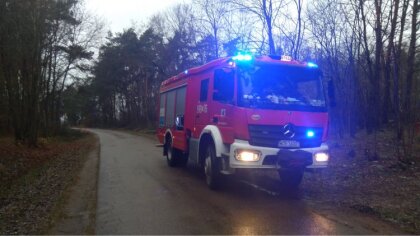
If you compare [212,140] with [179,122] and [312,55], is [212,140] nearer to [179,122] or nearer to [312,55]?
[179,122]

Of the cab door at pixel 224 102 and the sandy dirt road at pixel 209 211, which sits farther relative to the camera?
the cab door at pixel 224 102

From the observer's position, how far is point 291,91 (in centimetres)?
902

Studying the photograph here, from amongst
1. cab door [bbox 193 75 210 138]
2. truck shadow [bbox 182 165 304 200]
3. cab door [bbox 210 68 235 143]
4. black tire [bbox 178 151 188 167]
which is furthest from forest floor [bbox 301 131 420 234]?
black tire [bbox 178 151 188 167]

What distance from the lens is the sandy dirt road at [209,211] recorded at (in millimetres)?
6633

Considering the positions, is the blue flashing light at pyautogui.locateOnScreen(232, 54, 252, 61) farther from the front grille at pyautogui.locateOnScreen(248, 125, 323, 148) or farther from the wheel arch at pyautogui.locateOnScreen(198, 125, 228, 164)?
the wheel arch at pyautogui.locateOnScreen(198, 125, 228, 164)

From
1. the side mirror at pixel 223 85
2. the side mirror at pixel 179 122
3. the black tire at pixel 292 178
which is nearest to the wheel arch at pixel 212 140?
the side mirror at pixel 223 85

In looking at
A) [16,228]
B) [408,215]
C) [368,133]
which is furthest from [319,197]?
[368,133]

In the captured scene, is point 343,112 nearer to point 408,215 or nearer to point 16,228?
point 408,215

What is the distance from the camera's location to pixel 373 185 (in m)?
9.95

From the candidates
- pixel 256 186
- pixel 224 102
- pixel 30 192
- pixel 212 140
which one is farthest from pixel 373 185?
pixel 30 192

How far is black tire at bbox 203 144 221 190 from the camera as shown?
952 centimetres

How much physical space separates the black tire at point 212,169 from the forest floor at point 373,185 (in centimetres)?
198

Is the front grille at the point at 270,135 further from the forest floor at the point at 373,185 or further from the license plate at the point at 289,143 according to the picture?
the forest floor at the point at 373,185

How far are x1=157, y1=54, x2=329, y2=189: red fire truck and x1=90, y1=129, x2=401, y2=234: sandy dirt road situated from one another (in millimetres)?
667
